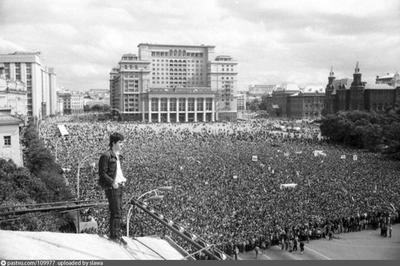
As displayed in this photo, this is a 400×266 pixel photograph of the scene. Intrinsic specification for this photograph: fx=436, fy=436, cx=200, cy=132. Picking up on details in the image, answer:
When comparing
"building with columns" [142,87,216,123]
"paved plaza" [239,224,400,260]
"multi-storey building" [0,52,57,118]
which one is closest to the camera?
"paved plaza" [239,224,400,260]

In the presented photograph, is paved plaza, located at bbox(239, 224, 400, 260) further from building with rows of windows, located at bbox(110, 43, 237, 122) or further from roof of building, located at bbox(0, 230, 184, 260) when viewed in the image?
building with rows of windows, located at bbox(110, 43, 237, 122)

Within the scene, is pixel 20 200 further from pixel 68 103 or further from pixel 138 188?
pixel 68 103

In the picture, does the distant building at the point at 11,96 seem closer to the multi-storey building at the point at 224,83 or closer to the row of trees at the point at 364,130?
the row of trees at the point at 364,130

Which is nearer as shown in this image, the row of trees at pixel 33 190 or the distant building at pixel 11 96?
the row of trees at pixel 33 190

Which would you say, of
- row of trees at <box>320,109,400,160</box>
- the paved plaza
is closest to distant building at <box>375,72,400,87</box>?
row of trees at <box>320,109,400,160</box>

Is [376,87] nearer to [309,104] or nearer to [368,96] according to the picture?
[368,96]

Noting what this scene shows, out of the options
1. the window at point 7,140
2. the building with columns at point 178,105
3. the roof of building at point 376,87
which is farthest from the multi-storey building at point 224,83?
the window at point 7,140
